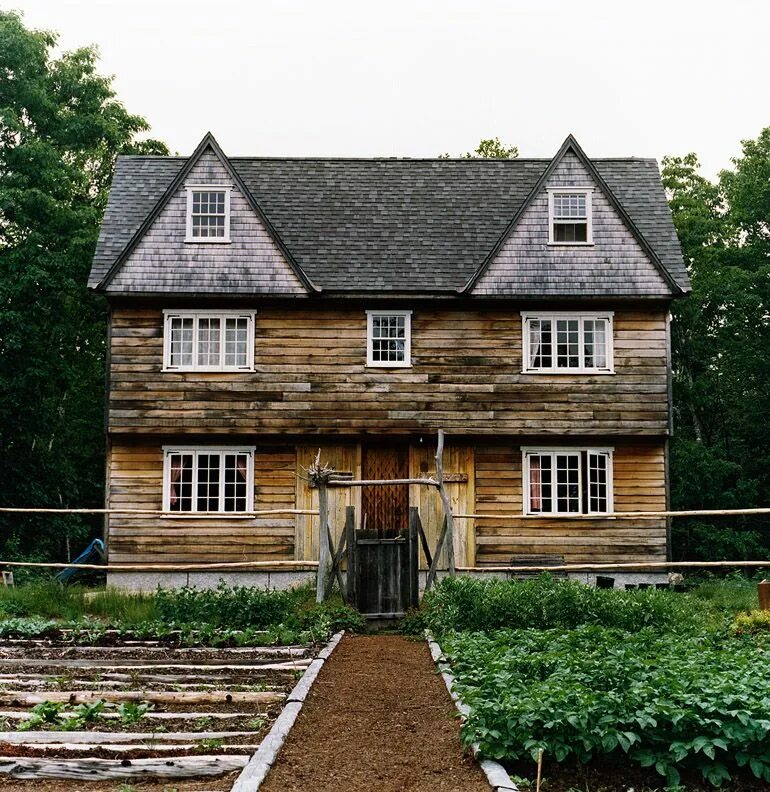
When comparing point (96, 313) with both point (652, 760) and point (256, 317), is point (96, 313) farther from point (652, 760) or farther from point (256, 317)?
point (652, 760)

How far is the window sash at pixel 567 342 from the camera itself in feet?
74.8

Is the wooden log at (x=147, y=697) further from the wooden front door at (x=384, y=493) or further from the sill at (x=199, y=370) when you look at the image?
the wooden front door at (x=384, y=493)

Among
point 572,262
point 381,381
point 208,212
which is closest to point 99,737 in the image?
point 381,381

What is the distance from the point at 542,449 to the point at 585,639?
475 inches

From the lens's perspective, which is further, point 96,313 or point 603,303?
point 96,313

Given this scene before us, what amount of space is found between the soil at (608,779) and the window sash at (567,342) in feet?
51.6

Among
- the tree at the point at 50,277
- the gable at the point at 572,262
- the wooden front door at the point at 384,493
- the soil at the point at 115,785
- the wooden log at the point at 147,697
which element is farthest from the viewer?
the tree at the point at 50,277

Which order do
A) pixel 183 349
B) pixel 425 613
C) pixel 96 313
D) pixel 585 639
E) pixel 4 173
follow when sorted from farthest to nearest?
pixel 96 313 → pixel 4 173 → pixel 183 349 → pixel 425 613 → pixel 585 639

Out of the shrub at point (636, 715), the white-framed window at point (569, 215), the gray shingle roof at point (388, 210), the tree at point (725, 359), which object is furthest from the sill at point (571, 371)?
the shrub at point (636, 715)

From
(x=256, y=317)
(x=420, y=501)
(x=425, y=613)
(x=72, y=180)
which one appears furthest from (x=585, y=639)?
(x=72, y=180)

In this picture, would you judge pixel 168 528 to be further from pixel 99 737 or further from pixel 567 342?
pixel 99 737

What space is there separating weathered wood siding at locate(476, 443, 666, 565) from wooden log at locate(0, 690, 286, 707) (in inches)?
513

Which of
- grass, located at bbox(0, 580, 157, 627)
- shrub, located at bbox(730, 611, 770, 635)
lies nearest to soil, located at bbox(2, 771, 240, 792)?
grass, located at bbox(0, 580, 157, 627)

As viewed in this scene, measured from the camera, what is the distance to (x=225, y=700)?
9750 millimetres
